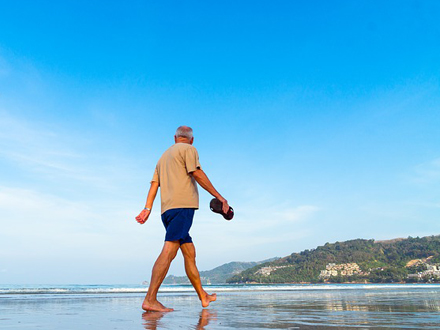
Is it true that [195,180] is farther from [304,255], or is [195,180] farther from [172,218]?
[304,255]

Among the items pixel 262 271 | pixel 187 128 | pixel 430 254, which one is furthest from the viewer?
pixel 262 271

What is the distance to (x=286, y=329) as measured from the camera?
2412 mm

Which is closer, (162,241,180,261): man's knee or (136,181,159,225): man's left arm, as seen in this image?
(162,241,180,261): man's knee

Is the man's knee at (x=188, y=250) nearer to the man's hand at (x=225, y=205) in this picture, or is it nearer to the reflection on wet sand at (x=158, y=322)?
the man's hand at (x=225, y=205)

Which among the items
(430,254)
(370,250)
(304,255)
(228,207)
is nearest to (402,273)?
(430,254)

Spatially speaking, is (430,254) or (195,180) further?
(430,254)

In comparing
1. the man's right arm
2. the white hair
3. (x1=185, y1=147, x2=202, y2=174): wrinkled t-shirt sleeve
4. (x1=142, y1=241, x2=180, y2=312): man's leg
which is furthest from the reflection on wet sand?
the white hair

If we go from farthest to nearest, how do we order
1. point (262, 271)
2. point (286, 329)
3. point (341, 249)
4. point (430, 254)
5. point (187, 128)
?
point (341, 249) < point (262, 271) < point (430, 254) < point (187, 128) < point (286, 329)

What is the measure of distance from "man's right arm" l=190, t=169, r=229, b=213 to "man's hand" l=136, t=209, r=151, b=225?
2.94ft

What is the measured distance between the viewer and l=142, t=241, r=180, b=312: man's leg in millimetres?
4148

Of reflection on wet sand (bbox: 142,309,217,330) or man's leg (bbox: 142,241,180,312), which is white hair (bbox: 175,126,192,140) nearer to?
man's leg (bbox: 142,241,180,312)

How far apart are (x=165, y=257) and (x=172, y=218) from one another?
1.73ft

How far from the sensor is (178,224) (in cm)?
437

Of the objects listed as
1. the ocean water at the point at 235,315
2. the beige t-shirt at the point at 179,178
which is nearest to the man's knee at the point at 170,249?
the beige t-shirt at the point at 179,178
